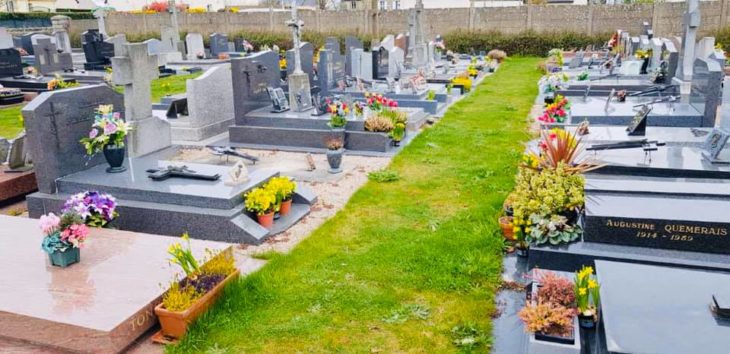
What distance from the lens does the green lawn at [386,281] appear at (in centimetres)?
471

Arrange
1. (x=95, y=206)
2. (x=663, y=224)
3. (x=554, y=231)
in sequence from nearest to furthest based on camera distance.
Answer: (x=663, y=224), (x=554, y=231), (x=95, y=206)

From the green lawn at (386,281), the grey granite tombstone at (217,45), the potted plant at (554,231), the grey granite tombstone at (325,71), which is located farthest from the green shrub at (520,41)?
the potted plant at (554,231)

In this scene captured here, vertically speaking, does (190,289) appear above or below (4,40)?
below

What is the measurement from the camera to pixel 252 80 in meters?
11.7

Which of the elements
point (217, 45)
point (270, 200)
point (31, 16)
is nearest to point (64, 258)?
point (270, 200)

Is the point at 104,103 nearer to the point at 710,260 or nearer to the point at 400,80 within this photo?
the point at 710,260

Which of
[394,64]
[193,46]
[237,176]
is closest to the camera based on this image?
[237,176]

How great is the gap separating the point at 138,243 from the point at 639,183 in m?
5.08

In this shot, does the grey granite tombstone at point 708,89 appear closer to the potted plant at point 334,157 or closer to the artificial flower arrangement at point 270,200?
the potted plant at point 334,157

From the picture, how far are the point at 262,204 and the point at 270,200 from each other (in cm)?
12

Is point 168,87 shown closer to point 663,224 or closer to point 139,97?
point 139,97

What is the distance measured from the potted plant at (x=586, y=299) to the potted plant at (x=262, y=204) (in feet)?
12.8

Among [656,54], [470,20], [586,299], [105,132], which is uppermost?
[470,20]

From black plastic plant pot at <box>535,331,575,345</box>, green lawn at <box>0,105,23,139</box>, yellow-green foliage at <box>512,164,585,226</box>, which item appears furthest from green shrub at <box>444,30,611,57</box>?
black plastic plant pot at <box>535,331,575,345</box>
